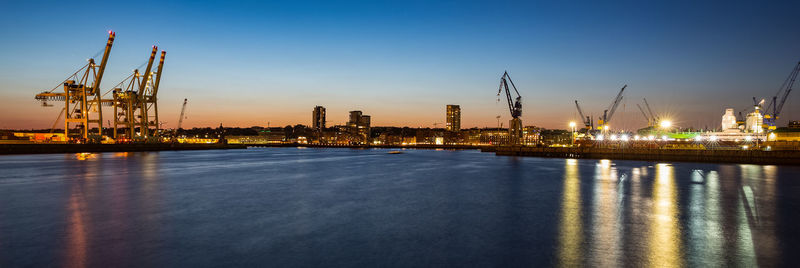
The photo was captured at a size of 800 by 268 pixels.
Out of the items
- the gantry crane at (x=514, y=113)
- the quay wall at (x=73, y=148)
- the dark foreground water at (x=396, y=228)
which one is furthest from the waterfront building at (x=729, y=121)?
the quay wall at (x=73, y=148)

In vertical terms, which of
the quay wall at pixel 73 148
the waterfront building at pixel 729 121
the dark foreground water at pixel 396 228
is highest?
the waterfront building at pixel 729 121

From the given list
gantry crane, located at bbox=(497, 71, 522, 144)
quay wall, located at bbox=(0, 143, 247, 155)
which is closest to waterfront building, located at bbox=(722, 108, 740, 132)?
gantry crane, located at bbox=(497, 71, 522, 144)

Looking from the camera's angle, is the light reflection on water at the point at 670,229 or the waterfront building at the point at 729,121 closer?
the light reflection on water at the point at 670,229

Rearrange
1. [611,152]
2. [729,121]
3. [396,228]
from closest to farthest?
[396,228] < [611,152] < [729,121]

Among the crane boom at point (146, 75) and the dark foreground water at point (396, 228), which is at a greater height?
the crane boom at point (146, 75)

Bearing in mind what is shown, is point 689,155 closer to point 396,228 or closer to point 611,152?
point 611,152

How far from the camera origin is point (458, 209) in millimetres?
17391

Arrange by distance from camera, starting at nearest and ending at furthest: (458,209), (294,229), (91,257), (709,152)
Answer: (91,257), (294,229), (458,209), (709,152)

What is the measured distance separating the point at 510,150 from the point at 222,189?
255ft

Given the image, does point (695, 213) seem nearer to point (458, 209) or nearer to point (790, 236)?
point (790, 236)

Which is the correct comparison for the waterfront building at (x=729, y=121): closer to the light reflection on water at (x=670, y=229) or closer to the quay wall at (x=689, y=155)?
the quay wall at (x=689, y=155)

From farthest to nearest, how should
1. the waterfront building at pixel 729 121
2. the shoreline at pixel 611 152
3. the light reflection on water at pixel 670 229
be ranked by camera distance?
the waterfront building at pixel 729 121 < the shoreline at pixel 611 152 < the light reflection on water at pixel 670 229

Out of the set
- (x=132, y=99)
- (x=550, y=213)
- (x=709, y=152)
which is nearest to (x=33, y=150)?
(x=132, y=99)

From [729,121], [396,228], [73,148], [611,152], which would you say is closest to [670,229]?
[396,228]
